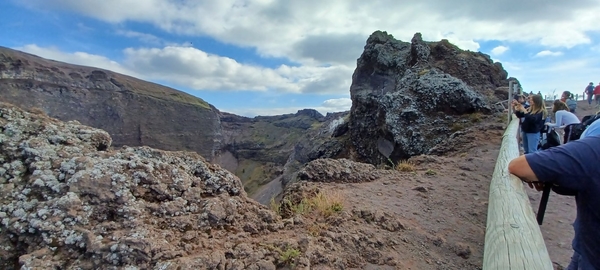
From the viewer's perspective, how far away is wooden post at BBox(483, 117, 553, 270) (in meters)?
2.39

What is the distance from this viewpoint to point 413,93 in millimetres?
16406

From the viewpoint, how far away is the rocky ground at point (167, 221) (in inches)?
102

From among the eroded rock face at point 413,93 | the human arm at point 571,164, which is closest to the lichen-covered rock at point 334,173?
the human arm at point 571,164

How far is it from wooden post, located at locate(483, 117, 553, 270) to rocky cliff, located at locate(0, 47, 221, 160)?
76942 millimetres

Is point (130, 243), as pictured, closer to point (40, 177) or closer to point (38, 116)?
point (40, 177)

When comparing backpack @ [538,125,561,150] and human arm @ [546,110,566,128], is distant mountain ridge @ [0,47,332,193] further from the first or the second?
human arm @ [546,110,566,128]

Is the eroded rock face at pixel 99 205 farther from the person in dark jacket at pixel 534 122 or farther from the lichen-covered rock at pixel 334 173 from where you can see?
the person in dark jacket at pixel 534 122

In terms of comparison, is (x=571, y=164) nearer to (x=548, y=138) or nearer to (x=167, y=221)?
(x=167, y=221)

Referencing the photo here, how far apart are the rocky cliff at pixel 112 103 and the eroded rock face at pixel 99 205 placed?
2916 inches

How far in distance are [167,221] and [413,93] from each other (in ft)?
50.0

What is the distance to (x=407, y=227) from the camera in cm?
447

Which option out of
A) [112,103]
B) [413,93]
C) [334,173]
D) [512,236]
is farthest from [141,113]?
[512,236]

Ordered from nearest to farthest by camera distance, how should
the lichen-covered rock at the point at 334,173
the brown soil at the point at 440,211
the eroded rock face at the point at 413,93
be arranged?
the brown soil at the point at 440,211 → the lichen-covered rock at the point at 334,173 → the eroded rock face at the point at 413,93

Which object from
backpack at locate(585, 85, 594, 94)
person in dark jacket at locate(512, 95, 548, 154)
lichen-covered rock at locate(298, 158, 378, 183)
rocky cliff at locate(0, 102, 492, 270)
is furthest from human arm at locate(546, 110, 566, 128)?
backpack at locate(585, 85, 594, 94)
